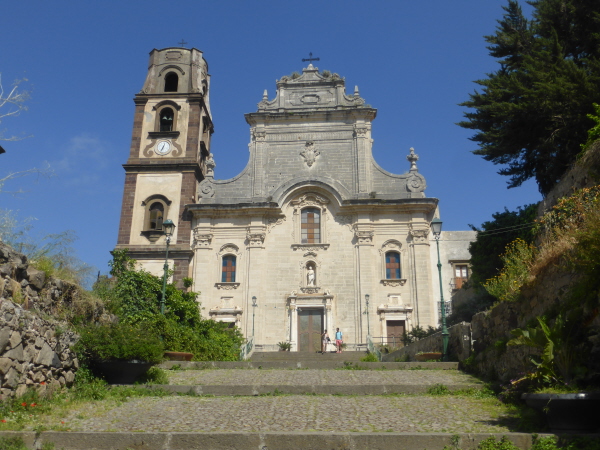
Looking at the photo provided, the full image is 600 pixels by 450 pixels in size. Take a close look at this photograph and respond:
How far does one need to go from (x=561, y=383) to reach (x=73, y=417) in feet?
23.4

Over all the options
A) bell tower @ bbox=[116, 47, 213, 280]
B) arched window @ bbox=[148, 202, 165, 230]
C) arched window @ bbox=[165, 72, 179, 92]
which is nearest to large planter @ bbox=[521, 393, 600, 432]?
bell tower @ bbox=[116, 47, 213, 280]

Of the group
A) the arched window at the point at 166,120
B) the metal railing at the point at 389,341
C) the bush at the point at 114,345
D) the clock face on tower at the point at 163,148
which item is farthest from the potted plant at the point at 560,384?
the arched window at the point at 166,120

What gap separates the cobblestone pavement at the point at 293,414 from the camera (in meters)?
7.81

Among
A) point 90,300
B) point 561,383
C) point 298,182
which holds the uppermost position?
point 298,182

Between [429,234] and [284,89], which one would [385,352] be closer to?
[429,234]

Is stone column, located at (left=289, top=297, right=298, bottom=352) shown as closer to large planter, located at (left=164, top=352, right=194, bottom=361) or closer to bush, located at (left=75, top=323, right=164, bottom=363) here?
large planter, located at (left=164, top=352, right=194, bottom=361)

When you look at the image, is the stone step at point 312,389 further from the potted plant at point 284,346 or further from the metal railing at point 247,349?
the potted plant at point 284,346

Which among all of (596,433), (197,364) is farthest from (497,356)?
(197,364)

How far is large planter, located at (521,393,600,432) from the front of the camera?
6.63 metres

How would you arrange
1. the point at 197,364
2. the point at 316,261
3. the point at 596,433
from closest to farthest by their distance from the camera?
the point at 596,433, the point at 197,364, the point at 316,261

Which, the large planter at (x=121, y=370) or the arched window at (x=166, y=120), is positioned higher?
the arched window at (x=166, y=120)

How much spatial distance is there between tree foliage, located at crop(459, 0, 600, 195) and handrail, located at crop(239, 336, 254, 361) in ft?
41.0

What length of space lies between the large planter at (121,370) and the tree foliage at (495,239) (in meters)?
17.6

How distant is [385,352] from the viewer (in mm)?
24625
